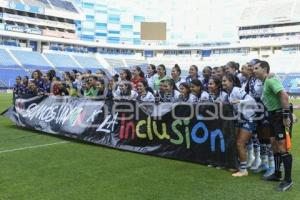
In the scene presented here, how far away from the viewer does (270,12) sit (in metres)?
72.7

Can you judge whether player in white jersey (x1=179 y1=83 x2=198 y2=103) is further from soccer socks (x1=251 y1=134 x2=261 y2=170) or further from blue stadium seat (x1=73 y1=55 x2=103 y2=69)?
blue stadium seat (x1=73 y1=55 x2=103 y2=69)

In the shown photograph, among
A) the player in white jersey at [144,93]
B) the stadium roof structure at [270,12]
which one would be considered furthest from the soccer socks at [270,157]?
the stadium roof structure at [270,12]

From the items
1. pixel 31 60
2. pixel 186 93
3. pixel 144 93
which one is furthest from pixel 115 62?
pixel 186 93

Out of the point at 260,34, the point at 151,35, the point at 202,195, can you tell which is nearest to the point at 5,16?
the point at 151,35

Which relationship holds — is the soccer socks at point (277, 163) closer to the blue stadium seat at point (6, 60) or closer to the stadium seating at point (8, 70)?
the stadium seating at point (8, 70)

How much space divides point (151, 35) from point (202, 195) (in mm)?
67126

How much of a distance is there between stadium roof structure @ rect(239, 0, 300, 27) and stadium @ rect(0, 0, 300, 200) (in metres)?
0.19

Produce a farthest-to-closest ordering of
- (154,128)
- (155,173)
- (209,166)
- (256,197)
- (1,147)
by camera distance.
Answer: (1,147) < (154,128) < (209,166) < (155,173) < (256,197)

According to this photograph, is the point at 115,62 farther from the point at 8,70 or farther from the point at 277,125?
the point at 277,125

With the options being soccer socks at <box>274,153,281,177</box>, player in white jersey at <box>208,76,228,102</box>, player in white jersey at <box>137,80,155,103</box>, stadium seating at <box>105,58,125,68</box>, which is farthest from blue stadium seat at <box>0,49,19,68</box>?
soccer socks at <box>274,153,281,177</box>

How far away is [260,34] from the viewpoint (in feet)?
232

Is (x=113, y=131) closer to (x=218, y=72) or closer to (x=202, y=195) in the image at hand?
(x=218, y=72)

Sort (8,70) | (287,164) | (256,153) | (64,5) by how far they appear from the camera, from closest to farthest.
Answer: (287,164) < (256,153) < (8,70) < (64,5)

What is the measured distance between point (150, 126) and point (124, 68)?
262 centimetres
